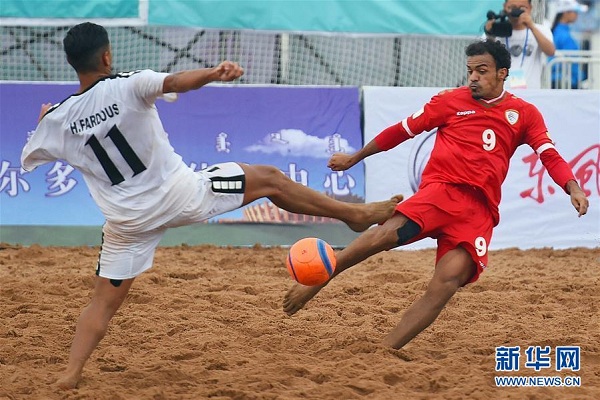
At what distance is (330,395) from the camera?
5469 millimetres

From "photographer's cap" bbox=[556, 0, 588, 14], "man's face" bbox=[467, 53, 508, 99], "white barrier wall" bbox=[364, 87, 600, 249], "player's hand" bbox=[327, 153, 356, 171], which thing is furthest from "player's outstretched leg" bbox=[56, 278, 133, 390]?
"photographer's cap" bbox=[556, 0, 588, 14]

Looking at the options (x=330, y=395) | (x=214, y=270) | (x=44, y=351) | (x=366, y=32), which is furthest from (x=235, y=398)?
(x=366, y=32)

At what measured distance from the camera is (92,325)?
19.0ft

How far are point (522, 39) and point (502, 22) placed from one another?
0.47 meters

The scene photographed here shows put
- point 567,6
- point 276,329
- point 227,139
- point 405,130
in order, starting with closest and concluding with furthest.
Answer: point 405,130
point 276,329
point 227,139
point 567,6

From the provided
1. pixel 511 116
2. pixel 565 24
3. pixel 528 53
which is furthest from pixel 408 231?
pixel 565 24

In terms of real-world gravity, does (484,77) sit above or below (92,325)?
above

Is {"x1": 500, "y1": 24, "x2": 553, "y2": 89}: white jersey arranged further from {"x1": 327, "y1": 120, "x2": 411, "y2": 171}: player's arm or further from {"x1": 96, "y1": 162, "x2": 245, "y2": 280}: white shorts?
{"x1": 96, "y1": 162, "x2": 245, "y2": 280}: white shorts

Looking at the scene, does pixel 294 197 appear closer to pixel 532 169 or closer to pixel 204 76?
pixel 204 76

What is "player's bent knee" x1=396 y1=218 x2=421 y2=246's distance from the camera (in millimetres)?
6273

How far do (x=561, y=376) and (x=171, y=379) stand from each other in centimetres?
234

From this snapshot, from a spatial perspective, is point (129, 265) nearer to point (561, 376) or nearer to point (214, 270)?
point (561, 376)

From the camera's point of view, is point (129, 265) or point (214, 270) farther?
point (214, 270)

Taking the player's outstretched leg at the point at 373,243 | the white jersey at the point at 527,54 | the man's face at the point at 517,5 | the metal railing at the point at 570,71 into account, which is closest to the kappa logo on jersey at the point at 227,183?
the player's outstretched leg at the point at 373,243
